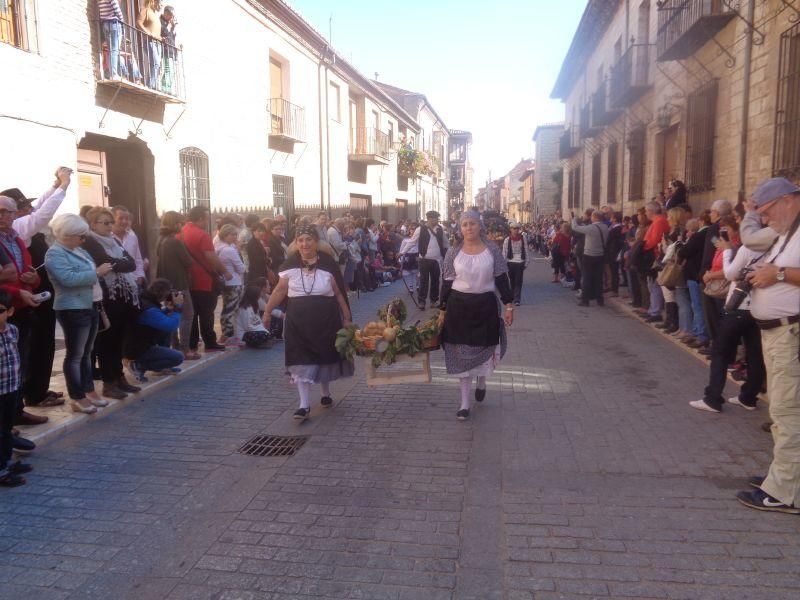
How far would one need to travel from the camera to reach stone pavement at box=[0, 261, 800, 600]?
308 centimetres

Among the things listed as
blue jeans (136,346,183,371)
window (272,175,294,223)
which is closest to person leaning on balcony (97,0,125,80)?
blue jeans (136,346,183,371)

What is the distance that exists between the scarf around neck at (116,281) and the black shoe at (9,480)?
2164 mm

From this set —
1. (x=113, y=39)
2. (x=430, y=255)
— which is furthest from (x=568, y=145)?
(x=113, y=39)

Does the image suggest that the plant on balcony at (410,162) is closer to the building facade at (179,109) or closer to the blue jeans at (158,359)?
the building facade at (179,109)

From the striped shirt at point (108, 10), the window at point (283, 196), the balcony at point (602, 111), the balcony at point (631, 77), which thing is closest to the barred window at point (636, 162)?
the balcony at point (631, 77)

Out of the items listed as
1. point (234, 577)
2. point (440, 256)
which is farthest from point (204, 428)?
point (440, 256)

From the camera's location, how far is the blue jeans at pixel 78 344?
17.6 ft

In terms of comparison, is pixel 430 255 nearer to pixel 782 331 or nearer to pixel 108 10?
pixel 108 10

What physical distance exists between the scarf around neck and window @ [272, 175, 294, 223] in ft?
35.6

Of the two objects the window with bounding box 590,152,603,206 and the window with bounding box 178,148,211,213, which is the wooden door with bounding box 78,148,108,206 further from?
the window with bounding box 590,152,603,206

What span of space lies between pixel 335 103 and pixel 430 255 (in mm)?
11468

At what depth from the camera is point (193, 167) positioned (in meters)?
13.2

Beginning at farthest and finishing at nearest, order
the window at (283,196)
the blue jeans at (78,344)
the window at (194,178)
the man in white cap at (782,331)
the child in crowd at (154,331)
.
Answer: the window at (283,196) → the window at (194,178) → the child in crowd at (154,331) → the blue jeans at (78,344) → the man in white cap at (782,331)

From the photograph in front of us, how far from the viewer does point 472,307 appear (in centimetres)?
550
